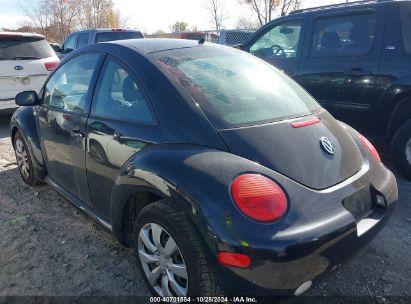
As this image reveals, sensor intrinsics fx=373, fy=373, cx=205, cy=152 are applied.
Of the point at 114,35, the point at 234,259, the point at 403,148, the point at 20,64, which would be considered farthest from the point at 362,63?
the point at 114,35

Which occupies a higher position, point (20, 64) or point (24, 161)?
point (20, 64)

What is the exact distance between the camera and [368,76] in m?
4.22

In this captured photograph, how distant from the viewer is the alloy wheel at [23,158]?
4000 mm

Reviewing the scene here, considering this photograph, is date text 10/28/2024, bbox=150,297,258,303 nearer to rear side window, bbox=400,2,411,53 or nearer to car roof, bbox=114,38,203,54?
car roof, bbox=114,38,203,54

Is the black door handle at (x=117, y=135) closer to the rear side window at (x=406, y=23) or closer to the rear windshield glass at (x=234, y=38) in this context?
the rear side window at (x=406, y=23)

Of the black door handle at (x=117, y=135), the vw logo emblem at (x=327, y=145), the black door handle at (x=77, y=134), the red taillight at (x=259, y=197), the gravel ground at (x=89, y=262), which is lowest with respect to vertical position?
the gravel ground at (x=89, y=262)

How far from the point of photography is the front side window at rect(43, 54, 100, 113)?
2824 millimetres

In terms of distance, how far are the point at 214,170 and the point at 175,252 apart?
0.53 metres

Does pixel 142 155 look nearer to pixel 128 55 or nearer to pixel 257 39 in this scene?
pixel 128 55

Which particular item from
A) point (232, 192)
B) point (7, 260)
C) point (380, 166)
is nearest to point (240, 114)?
point (232, 192)

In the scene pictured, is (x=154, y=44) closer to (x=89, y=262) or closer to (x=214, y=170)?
(x=214, y=170)

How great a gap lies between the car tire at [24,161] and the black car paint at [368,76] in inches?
133

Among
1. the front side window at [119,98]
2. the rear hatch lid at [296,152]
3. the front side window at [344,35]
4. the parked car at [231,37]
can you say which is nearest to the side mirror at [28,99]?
the front side window at [119,98]

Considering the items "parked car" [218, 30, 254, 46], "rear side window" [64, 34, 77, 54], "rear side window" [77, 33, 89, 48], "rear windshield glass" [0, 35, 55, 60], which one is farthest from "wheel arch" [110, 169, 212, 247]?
"parked car" [218, 30, 254, 46]
